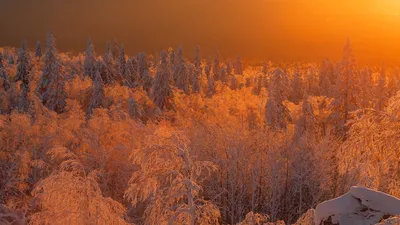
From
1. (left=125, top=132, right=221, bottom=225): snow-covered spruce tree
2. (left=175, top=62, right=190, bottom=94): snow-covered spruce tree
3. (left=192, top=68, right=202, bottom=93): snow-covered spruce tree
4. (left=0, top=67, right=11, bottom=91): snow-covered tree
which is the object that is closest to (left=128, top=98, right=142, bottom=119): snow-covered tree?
(left=0, top=67, right=11, bottom=91): snow-covered tree

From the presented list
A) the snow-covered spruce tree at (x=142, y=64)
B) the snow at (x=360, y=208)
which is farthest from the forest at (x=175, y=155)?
the snow-covered spruce tree at (x=142, y=64)

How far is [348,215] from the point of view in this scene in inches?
214

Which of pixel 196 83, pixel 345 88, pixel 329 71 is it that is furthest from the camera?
pixel 329 71

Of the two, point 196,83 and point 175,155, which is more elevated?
point 175,155

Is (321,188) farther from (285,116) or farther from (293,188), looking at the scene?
(285,116)

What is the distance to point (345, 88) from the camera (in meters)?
31.4

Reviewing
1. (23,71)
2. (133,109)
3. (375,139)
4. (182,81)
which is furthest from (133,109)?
(375,139)

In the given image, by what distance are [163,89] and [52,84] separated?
13803mm

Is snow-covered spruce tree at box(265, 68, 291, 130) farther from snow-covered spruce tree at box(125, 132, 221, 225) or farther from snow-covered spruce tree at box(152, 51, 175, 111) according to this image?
snow-covered spruce tree at box(125, 132, 221, 225)

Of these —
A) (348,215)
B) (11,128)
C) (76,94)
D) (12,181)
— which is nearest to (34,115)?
(11,128)

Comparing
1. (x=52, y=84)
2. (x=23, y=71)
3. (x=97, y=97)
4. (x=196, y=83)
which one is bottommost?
(x=196, y=83)

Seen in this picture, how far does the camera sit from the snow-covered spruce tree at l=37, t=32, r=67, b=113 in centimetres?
4356

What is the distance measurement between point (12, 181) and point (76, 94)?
28.8m

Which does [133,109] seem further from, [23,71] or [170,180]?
[170,180]
